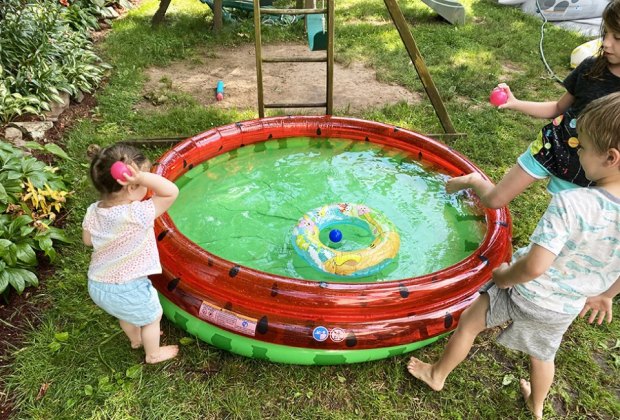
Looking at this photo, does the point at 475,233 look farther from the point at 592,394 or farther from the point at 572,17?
the point at 572,17

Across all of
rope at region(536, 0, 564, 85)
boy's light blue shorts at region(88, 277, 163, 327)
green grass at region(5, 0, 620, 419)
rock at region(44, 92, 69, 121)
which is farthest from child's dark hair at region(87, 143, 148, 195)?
rope at region(536, 0, 564, 85)

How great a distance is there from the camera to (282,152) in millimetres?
4828

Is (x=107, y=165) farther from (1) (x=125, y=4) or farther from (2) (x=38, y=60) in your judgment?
(1) (x=125, y=4)

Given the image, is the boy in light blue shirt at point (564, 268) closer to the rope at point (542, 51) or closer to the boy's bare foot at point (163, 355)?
the boy's bare foot at point (163, 355)

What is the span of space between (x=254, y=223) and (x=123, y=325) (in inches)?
59.1

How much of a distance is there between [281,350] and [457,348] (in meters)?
0.96

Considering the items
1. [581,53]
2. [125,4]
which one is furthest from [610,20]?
[125,4]

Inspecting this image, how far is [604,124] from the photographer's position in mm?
1825

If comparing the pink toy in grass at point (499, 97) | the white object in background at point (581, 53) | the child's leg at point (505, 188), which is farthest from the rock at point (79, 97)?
the white object in background at point (581, 53)

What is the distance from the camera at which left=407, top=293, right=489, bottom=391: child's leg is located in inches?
94.4

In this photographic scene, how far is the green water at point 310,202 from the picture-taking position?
3.75 m

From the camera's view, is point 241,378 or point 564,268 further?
point 241,378

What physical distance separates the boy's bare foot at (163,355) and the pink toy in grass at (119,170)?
117cm

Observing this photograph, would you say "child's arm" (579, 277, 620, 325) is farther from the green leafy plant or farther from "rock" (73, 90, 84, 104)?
"rock" (73, 90, 84, 104)
